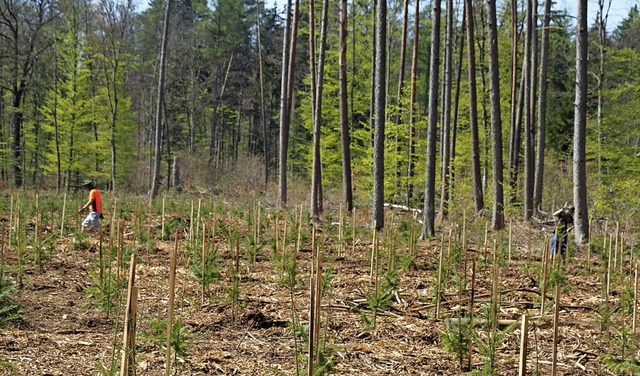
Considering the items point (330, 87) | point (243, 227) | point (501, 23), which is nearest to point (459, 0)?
point (501, 23)

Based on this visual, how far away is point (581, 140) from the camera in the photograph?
11.6 metres

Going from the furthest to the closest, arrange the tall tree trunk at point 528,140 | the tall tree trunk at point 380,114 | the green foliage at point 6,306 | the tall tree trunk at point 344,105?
1. the tall tree trunk at point 528,140
2. the tall tree trunk at point 344,105
3. the tall tree trunk at point 380,114
4. the green foliage at point 6,306

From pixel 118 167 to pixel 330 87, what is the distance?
496 inches

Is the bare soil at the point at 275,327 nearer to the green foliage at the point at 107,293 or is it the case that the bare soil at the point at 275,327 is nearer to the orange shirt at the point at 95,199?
the green foliage at the point at 107,293

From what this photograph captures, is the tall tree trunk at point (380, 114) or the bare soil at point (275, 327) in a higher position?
the tall tree trunk at point (380, 114)

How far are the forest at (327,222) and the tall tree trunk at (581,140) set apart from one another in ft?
0.14

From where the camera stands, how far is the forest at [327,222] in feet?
14.7

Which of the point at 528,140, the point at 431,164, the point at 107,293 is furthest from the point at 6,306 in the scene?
the point at 528,140

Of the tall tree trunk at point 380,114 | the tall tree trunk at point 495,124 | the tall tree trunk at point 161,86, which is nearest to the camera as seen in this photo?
the tall tree trunk at point 380,114

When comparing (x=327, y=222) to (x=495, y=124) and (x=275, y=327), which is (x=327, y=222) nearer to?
(x=495, y=124)

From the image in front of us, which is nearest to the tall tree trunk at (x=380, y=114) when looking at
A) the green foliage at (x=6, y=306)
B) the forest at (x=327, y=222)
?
the forest at (x=327, y=222)

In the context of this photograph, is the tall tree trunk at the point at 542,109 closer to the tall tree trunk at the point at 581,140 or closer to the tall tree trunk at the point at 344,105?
the tall tree trunk at the point at 581,140

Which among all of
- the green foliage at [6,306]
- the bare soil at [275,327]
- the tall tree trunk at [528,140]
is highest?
the tall tree trunk at [528,140]

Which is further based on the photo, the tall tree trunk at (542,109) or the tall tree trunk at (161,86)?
the tall tree trunk at (161,86)
